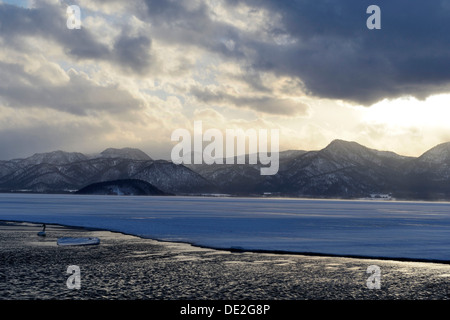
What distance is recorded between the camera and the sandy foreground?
1032 inches

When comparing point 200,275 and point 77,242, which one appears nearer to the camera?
point 200,275

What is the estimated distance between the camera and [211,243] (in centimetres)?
4978

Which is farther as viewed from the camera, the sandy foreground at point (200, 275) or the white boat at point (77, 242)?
the white boat at point (77, 242)

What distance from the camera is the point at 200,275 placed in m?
31.6

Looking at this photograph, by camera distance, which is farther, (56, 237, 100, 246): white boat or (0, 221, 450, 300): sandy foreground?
(56, 237, 100, 246): white boat

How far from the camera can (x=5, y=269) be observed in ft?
106

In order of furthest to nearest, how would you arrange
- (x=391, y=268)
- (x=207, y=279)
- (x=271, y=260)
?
(x=271, y=260) < (x=391, y=268) < (x=207, y=279)

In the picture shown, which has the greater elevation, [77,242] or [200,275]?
[77,242]

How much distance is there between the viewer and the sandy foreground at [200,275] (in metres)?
26.2
